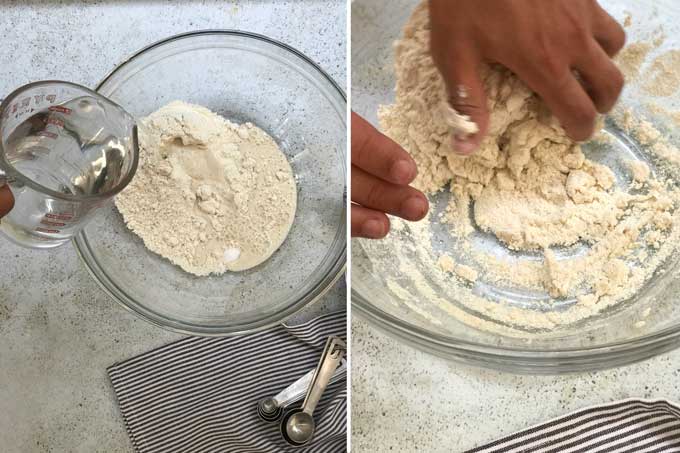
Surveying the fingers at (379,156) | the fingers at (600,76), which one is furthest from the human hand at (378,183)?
the fingers at (600,76)

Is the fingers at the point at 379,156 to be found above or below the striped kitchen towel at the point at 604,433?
above

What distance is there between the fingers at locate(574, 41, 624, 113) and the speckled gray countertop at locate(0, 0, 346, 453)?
399mm

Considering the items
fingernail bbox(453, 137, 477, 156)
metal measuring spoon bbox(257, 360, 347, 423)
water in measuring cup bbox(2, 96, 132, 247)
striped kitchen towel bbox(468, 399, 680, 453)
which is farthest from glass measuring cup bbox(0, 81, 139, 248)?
striped kitchen towel bbox(468, 399, 680, 453)

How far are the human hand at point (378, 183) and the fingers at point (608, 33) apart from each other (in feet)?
0.47

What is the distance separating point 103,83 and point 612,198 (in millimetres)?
577

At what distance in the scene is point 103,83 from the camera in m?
0.70

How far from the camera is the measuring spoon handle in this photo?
732mm

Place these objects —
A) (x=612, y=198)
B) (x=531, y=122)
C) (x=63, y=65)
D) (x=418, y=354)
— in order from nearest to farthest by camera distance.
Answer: (x=531, y=122), (x=612, y=198), (x=418, y=354), (x=63, y=65)

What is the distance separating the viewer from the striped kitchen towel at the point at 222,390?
0.73 m

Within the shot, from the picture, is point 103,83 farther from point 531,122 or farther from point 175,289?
point 531,122

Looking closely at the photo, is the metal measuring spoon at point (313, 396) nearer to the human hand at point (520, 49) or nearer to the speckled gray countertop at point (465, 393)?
the speckled gray countertop at point (465, 393)

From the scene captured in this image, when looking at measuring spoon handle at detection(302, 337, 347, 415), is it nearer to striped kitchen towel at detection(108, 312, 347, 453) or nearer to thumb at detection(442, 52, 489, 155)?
striped kitchen towel at detection(108, 312, 347, 453)

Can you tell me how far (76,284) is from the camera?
73 centimetres

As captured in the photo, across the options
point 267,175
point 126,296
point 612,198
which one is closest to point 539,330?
point 612,198
